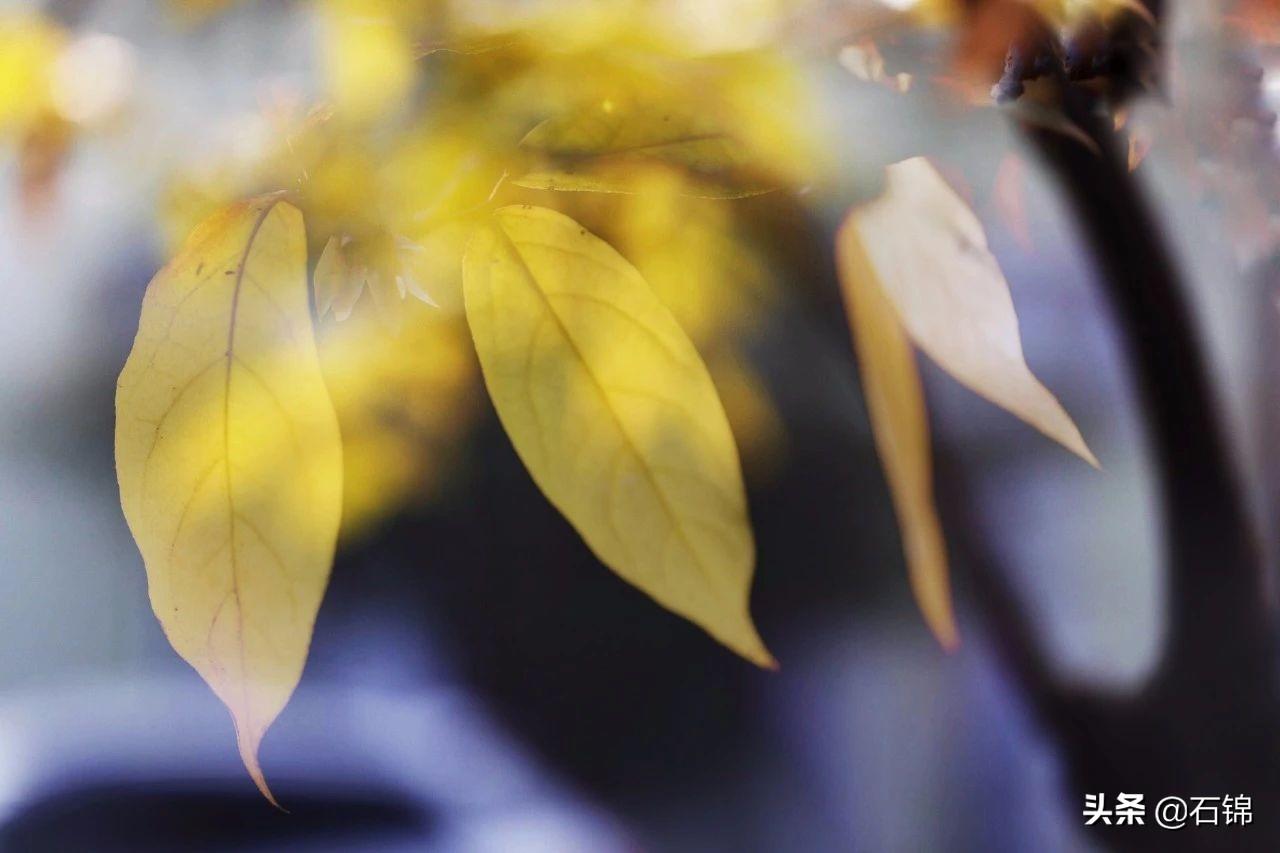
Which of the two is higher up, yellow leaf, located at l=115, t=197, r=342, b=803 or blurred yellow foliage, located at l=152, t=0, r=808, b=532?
blurred yellow foliage, located at l=152, t=0, r=808, b=532

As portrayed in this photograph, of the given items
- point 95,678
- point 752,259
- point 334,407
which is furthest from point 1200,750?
point 95,678

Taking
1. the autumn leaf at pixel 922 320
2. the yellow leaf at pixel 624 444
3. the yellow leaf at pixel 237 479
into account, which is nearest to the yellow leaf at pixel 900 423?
the autumn leaf at pixel 922 320

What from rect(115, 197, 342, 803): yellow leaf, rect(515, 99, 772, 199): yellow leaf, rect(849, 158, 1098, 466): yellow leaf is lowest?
rect(115, 197, 342, 803): yellow leaf

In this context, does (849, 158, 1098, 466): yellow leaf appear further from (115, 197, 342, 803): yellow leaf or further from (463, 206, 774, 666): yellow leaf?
(115, 197, 342, 803): yellow leaf

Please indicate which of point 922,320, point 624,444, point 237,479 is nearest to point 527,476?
point 624,444

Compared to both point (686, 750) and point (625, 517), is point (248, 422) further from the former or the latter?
point (686, 750)

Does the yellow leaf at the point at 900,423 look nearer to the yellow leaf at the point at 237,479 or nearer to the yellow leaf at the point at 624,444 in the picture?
the yellow leaf at the point at 624,444

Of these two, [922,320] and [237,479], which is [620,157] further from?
[237,479]

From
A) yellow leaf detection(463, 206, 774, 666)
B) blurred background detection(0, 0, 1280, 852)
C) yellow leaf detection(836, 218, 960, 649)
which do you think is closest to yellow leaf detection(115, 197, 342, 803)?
blurred background detection(0, 0, 1280, 852)
